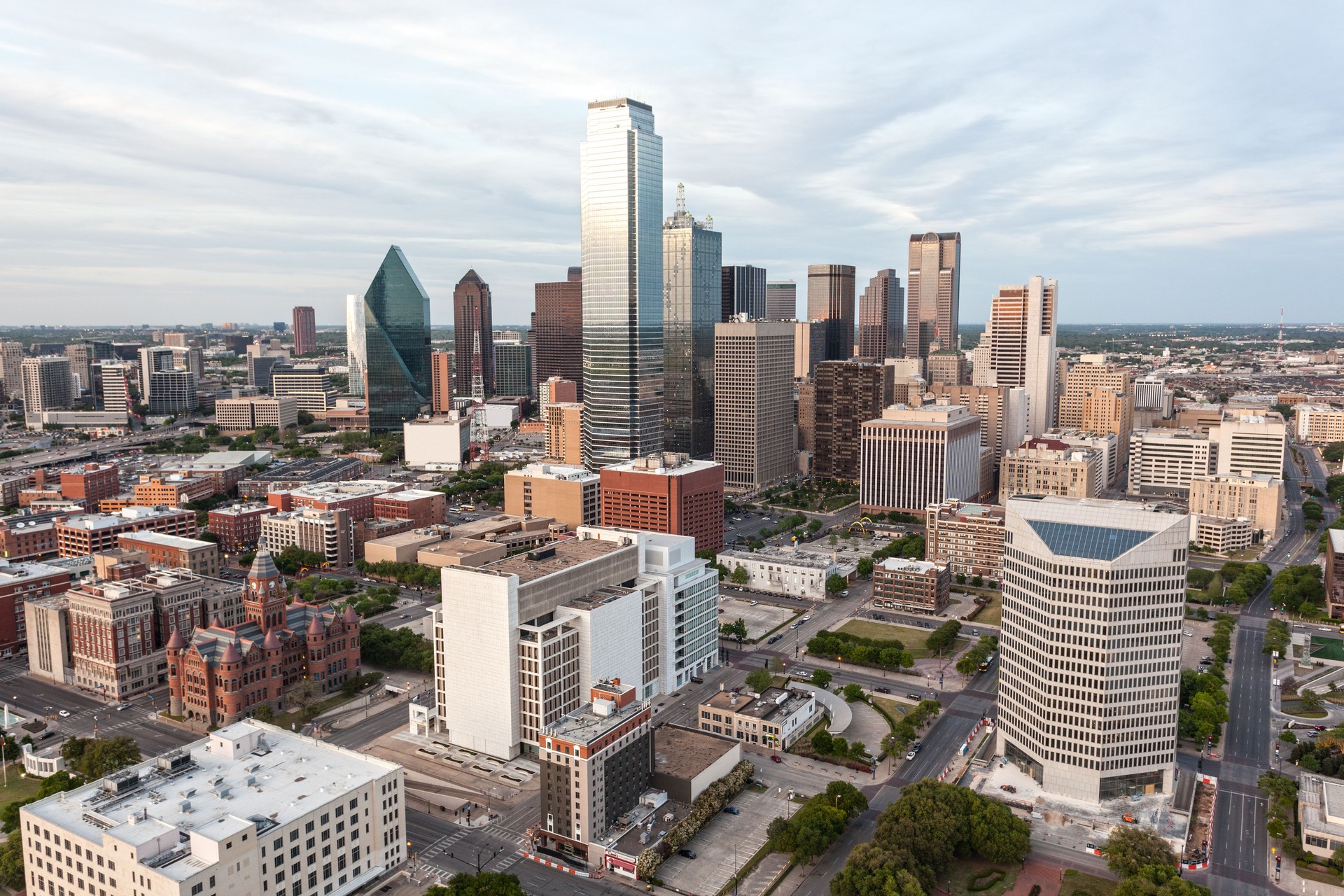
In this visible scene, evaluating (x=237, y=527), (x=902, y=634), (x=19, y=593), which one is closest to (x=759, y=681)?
(x=902, y=634)

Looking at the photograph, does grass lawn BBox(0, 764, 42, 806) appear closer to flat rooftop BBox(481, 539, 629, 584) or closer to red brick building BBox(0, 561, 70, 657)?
red brick building BBox(0, 561, 70, 657)

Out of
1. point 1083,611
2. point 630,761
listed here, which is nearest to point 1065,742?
point 1083,611

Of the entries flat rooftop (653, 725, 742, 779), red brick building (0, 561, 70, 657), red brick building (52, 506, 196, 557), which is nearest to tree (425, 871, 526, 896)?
flat rooftop (653, 725, 742, 779)

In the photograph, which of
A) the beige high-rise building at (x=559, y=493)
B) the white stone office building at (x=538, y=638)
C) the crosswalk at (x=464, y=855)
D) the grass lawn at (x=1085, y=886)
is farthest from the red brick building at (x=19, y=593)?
the grass lawn at (x=1085, y=886)

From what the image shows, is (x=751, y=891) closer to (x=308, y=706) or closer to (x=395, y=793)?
(x=395, y=793)

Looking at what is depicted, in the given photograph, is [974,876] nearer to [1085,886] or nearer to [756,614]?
[1085,886]
